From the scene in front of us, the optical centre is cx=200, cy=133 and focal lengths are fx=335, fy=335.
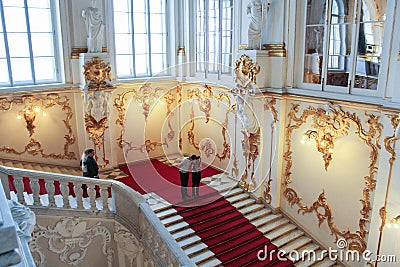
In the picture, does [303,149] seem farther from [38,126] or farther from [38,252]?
[38,126]

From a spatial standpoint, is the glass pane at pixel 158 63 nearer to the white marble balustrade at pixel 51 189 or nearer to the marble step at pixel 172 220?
the marble step at pixel 172 220

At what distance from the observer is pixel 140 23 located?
1091 cm

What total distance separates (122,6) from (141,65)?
6.27 feet

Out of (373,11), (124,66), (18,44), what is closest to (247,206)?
(373,11)

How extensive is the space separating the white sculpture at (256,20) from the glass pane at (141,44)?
13.3ft

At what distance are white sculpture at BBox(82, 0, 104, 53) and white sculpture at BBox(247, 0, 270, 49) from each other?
13.5 feet

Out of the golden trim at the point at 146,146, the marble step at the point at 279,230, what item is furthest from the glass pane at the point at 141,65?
the marble step at the point at 279,230

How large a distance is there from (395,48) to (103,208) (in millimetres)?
6326

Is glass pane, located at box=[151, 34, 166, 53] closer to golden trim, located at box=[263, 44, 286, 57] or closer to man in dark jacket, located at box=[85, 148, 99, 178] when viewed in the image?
golden trim, located at box=[263, 44, 286, 57]

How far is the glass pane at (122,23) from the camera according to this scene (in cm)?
1037

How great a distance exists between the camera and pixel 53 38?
9367mm

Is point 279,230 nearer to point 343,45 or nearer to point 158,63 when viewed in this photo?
point 343,45

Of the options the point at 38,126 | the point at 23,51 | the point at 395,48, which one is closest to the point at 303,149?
the point at 395,48

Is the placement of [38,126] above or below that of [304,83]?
below
